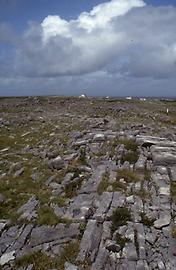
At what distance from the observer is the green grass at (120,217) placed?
14.4 m

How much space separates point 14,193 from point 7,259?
21.0 feet

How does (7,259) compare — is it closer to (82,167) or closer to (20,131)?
(82,167)

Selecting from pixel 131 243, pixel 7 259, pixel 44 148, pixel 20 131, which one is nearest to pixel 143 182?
pixel 131 243

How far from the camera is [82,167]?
2133 centimetres

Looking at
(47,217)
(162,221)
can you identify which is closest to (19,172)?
(47,217)

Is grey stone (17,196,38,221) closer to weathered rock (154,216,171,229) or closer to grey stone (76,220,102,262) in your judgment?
grey stone (76,220,102,262)

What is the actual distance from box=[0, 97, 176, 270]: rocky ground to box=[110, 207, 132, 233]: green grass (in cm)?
5

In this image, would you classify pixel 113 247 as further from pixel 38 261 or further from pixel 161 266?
pixel 38 261

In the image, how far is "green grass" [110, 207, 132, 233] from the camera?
14367mm

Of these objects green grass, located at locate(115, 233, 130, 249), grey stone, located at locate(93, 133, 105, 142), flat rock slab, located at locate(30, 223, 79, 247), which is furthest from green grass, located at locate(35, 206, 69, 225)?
grey stone, located at locate(93, 133, 105, 142)

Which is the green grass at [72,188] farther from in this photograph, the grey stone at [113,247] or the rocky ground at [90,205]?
the grey stone at [113,247]

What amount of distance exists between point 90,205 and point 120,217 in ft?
6.13

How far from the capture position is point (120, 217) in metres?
14.9

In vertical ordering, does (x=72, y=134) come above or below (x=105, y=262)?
above
